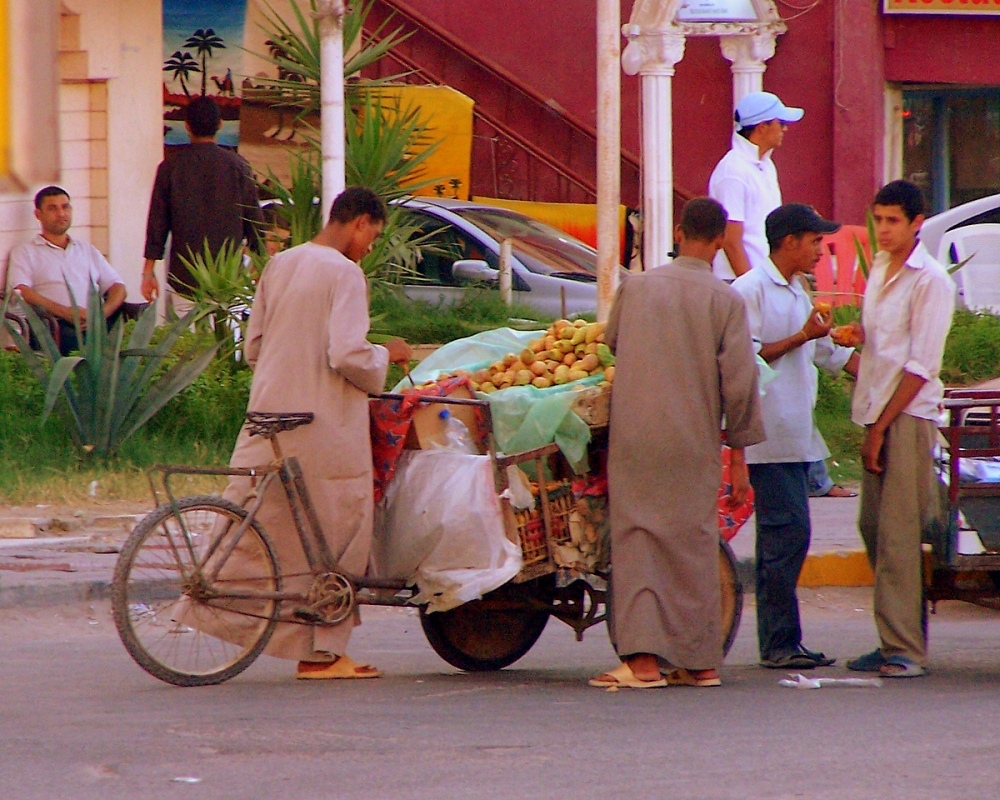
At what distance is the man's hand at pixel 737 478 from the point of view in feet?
18.0

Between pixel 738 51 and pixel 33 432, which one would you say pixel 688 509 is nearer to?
pixel 33 432

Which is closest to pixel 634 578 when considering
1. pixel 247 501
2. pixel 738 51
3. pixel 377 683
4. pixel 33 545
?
pixel 377 683

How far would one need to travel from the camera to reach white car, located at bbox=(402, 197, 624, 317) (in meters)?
12.4

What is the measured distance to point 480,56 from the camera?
1812cm

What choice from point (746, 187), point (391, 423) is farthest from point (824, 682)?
point (746, 187)

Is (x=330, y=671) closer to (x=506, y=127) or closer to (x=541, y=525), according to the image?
(x=541, y=525)

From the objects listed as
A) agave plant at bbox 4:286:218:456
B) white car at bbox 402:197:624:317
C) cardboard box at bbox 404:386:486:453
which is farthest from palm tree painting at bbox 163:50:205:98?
cardboard box at bbox 404:386:486:453

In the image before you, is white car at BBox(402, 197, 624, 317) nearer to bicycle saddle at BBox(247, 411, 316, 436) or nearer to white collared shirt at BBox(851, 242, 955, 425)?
white collared shirt at BBox(851, 242, 955, 425)

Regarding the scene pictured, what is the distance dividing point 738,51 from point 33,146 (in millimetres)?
16100

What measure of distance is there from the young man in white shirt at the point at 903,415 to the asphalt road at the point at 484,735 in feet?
0.83

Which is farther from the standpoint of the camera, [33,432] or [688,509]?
[33,432]

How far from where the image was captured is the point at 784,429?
577 cm

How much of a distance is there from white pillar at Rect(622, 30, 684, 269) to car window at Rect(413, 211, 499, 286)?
1.98 m

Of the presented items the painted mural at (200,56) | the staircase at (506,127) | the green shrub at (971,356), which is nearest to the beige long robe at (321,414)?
the green shrub at (971,356)
